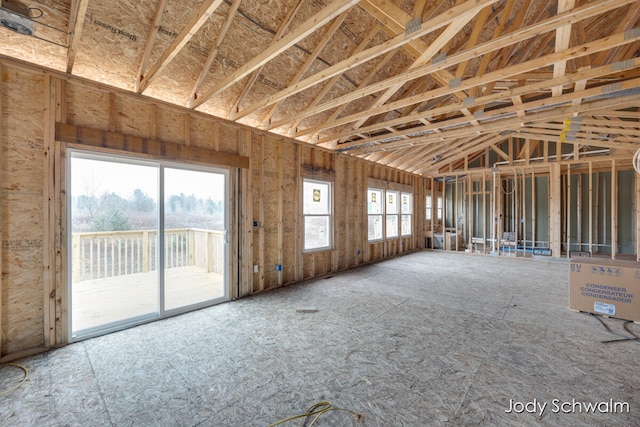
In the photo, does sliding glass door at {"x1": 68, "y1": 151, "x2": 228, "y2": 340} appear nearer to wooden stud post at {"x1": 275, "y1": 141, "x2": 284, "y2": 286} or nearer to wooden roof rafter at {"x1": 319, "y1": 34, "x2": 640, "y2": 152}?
wooden stud post at {"x1": 275, "y1": 141, "x2": 284, "y2": 286}

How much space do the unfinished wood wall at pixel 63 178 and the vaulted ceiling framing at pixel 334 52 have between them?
30 cm

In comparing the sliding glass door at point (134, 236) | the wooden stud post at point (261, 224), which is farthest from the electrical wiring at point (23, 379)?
the wooden stud post at point (261, 224)

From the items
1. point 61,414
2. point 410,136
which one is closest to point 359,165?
point 410,136

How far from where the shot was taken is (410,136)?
19.6 feet

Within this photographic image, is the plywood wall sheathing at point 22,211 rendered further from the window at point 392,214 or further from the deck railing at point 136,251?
the window at point 392,214

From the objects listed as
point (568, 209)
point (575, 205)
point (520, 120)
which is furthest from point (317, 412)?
point (575, 205)

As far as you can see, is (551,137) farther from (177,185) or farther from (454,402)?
(177,185)

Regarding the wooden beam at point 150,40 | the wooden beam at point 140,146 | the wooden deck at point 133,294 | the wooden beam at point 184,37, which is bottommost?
the wooden deck at point 133,294

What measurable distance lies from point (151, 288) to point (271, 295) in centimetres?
207

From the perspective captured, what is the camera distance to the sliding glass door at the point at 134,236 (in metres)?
3.38

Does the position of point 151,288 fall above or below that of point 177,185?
below

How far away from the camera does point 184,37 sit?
8.62 feet

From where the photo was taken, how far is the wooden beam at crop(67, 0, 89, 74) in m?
2.30

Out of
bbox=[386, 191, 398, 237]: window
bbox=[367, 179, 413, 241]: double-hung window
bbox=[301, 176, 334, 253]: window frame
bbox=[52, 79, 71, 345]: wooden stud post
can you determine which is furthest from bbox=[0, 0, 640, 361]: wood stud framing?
bbox=[386, 191, 398, 237]: window
